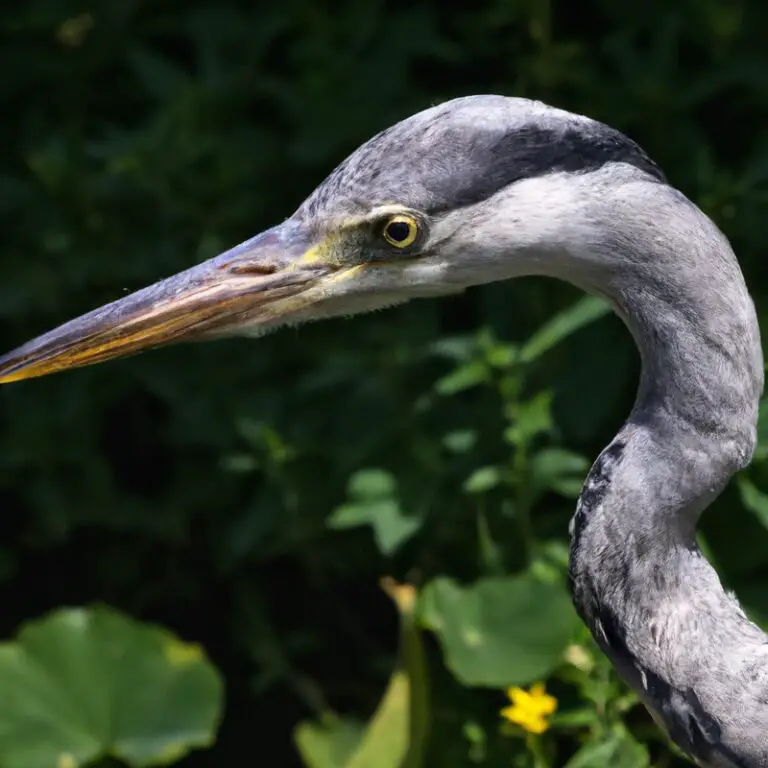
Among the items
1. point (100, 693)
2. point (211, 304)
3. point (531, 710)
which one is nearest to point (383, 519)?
point (531, 710)

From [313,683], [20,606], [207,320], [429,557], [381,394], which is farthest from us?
[20,606]

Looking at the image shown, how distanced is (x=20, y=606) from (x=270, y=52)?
1536 millimetres

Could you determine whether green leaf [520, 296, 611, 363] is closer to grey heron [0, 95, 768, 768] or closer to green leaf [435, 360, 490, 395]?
green leaf [435, 360, 490, 395]

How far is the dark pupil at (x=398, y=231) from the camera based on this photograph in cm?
168

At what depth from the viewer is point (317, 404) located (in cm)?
290

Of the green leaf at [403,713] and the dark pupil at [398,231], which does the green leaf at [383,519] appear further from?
the dark pupil at [398,231]

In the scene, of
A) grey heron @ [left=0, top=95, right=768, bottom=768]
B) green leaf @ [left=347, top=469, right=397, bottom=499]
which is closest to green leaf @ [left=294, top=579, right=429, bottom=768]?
green leaf @ [left=347, top=469, right=397, bottom=499]

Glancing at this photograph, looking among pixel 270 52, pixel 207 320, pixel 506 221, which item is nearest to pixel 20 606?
pixel 270 52

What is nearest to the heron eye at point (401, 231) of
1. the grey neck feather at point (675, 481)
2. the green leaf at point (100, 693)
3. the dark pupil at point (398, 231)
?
the dark pupil at point (398, 231)

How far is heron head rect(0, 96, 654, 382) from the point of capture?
1.62 m

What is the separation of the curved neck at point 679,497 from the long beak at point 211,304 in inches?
15.4

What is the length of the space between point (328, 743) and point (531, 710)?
0.65m

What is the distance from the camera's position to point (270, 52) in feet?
10.5

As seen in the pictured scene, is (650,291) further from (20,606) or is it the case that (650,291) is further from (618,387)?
(20,606)
